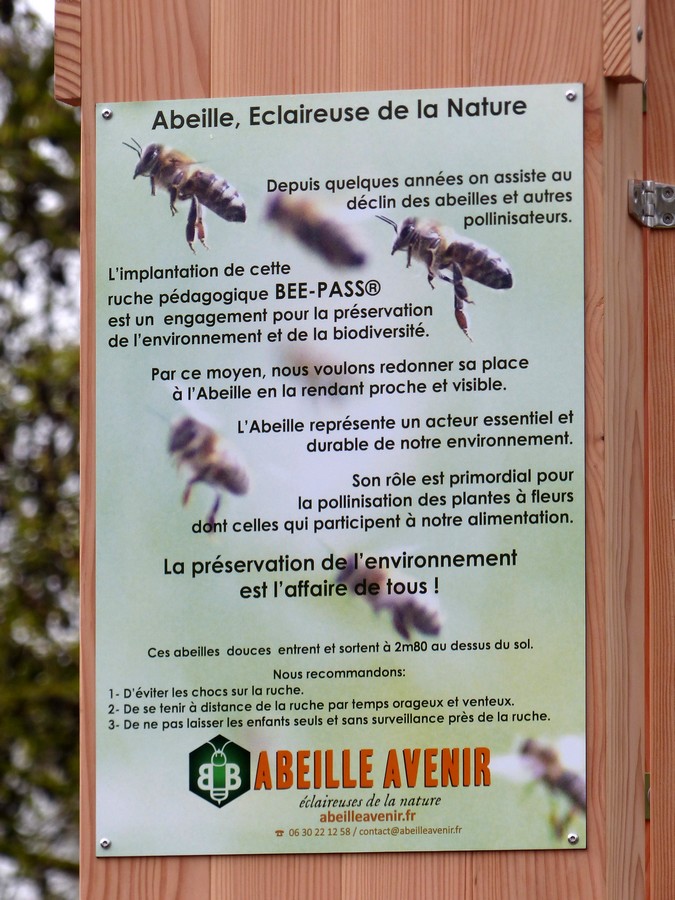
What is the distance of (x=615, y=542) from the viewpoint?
216 cm

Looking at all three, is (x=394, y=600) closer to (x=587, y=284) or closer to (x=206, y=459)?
(x=206, y=459)

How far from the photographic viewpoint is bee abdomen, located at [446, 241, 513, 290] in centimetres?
217

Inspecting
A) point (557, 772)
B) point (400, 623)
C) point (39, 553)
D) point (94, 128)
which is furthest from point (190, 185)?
point (39, 553)

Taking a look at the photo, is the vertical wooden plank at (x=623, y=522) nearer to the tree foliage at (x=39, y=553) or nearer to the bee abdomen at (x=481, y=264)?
the bee abdomen at (x=481, y=264)

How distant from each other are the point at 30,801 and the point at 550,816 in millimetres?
4697

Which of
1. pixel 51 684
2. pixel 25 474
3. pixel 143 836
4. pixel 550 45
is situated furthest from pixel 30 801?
pixel 550 45

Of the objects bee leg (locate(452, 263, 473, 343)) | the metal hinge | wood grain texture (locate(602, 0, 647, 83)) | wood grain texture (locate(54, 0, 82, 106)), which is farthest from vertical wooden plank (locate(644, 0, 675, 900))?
wood grain texture (locate(54, 0, 82, 106))

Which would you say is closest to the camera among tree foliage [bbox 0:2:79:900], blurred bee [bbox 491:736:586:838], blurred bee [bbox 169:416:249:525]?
blurred bee [bbox 491:736:586:838]

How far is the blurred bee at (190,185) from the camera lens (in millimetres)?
2230

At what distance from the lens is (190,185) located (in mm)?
2240

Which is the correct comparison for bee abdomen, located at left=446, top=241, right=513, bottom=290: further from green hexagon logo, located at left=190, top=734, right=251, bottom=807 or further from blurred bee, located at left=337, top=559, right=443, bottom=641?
green hexagon logo, located at left=190, top=734, right=251, bottom=807

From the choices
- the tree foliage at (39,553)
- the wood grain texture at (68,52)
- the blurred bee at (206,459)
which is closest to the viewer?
the blurred bee at (206,459)

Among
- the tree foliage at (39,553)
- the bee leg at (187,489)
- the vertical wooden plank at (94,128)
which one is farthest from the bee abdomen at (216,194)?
the tree foliage at (39,553)

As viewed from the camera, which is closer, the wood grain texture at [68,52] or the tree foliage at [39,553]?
the wood grain texture at [68,52]
